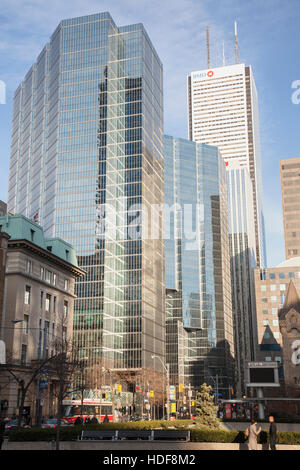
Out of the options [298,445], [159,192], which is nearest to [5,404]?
[298,445]

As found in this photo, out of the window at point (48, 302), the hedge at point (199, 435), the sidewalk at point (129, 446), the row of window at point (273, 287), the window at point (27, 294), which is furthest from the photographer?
the row of window at point (273, 287)

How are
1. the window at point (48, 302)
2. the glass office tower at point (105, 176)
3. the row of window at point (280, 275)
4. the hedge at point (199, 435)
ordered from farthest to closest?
the row of window at point (280, 275) → the glass office tower at point (105, 176) → the window at point (48, 302) → the hedge at point (199, 435)

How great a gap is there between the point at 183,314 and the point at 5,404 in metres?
133

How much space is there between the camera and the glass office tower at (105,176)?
143000 millimetres

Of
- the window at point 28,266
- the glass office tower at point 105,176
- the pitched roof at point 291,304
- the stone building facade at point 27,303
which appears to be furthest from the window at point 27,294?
the pitched roof at point 291,304

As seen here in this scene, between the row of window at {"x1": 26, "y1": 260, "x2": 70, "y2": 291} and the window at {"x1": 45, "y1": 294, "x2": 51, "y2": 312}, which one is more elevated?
the row of window at {"x1": 26, "y1": 260, "x2": 70, "y2": 291}

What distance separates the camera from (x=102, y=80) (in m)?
156

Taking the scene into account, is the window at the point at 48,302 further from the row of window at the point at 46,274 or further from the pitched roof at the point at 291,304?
the pitched roof at the point at 291,304

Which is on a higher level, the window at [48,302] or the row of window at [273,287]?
the row of window at [273,287]

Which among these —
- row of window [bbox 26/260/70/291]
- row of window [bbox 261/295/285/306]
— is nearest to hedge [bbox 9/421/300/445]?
row of window [bbox 26/260/70/291]

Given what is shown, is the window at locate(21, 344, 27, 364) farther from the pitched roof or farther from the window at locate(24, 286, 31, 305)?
the pitched roof

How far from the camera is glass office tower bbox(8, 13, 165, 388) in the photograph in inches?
5630
